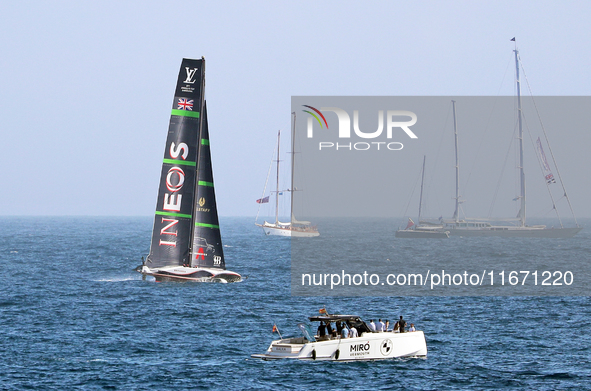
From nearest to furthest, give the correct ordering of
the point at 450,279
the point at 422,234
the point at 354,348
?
the point at 354,348 → the point at 450,279 → the point at 422,234

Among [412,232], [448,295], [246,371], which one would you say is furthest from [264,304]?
[412,232]

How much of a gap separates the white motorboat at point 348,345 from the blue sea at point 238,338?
0.52 m

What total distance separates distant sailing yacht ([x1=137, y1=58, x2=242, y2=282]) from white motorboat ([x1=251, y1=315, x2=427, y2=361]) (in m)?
26.1

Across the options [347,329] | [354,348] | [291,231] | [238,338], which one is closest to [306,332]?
[347,329]

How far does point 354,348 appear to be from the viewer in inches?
1583

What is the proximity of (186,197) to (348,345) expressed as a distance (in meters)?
29.8

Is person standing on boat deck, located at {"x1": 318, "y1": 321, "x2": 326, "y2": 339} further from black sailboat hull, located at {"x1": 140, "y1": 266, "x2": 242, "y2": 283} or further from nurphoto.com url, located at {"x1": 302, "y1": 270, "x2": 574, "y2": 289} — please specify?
nurphoto.com url, located at {"x1": 302, "y1": 270, "x2": 574, "y2": 289}

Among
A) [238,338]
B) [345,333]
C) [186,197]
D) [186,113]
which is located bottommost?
[238,338]

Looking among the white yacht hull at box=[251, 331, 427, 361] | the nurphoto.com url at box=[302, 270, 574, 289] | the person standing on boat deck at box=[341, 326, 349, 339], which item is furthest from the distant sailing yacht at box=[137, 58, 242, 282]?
the person standing on boat deck at box=[341, 326, 349, 339]

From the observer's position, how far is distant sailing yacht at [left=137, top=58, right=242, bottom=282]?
65.6 m

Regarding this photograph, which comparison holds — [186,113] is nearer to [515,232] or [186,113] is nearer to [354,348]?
[354,348]

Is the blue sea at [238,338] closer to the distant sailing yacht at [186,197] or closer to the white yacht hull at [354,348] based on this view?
the white yacht hull at [354,348]

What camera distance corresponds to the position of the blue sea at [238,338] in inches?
1431

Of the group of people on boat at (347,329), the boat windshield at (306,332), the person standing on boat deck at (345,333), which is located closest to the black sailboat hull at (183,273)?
the group of people on boat at (347,329)
